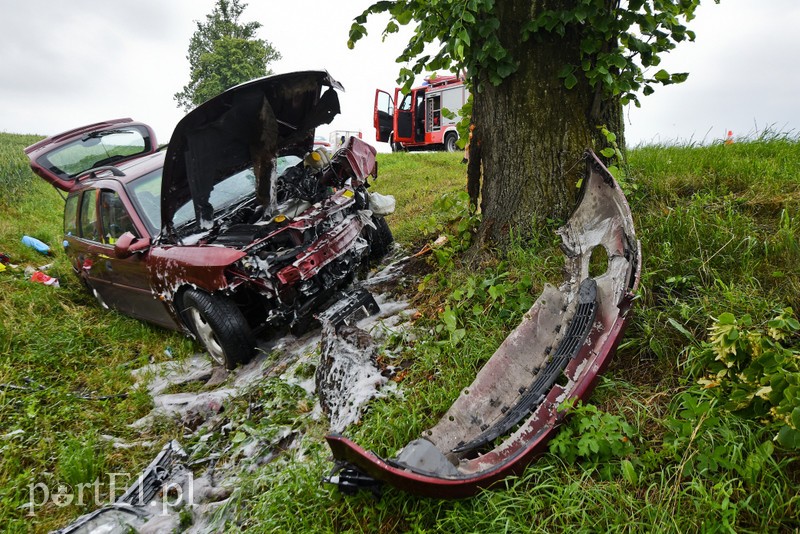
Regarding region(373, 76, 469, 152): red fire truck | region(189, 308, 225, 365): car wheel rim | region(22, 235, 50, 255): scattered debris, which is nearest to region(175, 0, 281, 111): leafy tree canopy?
region(373, 76, 469, 152): red fire truck

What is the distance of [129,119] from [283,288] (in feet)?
13.4

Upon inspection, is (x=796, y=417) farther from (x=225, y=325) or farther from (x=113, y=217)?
(x=113, y=217)

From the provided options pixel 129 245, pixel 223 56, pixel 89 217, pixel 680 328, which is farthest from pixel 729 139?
pixel 223 56

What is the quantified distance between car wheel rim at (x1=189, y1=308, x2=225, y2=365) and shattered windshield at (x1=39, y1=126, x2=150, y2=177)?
9.69 ft

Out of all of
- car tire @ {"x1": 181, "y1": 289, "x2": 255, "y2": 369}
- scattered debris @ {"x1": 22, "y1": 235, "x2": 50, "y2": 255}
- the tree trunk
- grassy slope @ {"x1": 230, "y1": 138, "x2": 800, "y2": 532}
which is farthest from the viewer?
scattered debris @ {"x1": 22, "y1": 235, "x2": 50, "y2": 255}

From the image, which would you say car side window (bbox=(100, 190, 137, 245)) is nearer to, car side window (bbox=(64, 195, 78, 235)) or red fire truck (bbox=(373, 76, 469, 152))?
car side window (bbox=(64, 195, 78, 235))

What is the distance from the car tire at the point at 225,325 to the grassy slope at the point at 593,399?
2.01ft

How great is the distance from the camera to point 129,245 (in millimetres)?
3791

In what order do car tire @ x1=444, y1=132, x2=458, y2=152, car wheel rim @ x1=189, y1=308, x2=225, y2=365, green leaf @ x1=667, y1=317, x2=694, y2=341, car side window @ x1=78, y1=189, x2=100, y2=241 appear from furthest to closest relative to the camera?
1. car tire @ x1=444, y1=132, x2=458, y2=152
2. car side window @ x1=78, y1=189, x2=100, y2=241
3. car wheel rim @ x1=189, y1=308, x2=225, y2=365
4. green leaf @ x1=667, y1=317, x2=694, y2=341

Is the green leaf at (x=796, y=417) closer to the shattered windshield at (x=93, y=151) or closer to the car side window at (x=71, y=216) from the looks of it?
the car side window at (x=71, y=216)

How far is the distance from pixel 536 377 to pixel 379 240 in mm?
2872

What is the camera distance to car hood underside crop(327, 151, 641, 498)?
166 cm

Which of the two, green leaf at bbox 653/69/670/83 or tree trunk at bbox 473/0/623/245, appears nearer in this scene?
green leaf at bbox 653/69/670/83

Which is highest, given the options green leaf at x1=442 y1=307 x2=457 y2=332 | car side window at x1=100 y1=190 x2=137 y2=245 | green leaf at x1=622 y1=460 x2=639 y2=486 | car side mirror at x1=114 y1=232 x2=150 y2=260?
car side window at x1=100 y1=190 x2=137 y2=245
